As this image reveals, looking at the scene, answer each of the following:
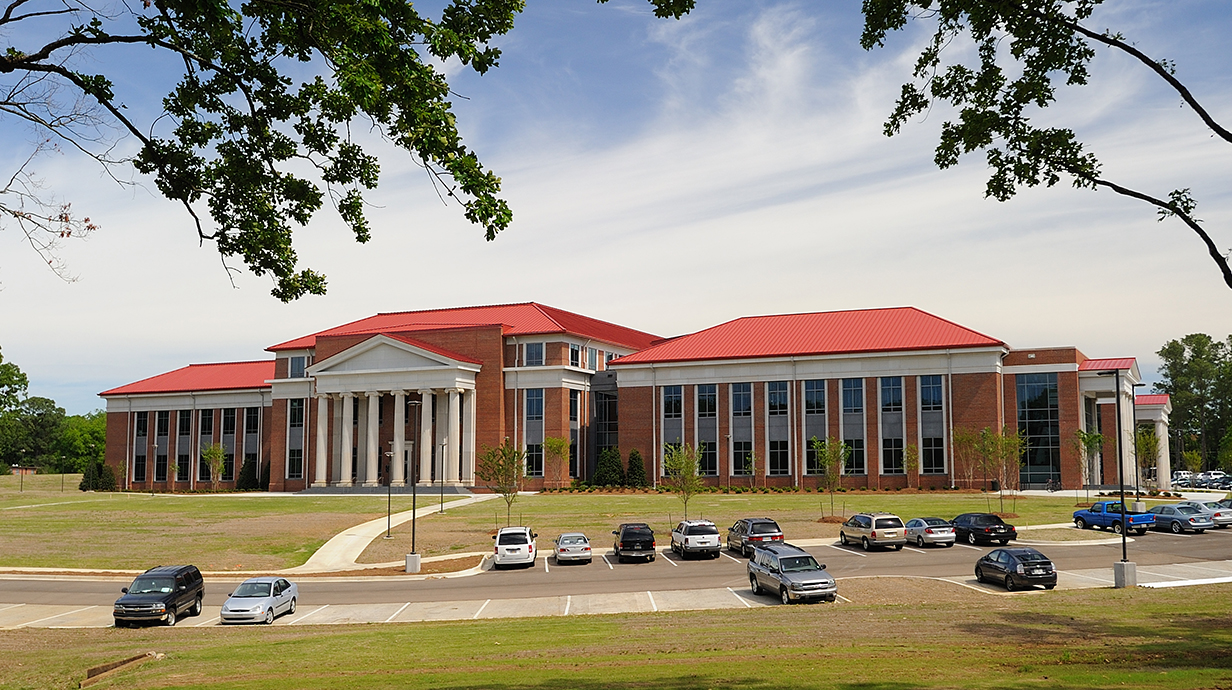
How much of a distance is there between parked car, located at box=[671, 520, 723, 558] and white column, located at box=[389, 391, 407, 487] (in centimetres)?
4560

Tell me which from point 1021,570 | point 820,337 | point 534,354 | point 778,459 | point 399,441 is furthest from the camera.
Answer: point 534,354

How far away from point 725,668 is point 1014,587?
18.0 metres

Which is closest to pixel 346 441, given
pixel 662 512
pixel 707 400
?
pixel 707 400

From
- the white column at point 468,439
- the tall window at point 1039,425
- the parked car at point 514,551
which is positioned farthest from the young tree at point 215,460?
the tall window at point 1039,425

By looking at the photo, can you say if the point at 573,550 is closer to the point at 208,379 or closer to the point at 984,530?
the point at 984,530

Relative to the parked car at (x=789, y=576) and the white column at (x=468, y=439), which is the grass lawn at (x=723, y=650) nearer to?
the parked car at (x=789, y=576)

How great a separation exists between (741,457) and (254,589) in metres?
54.9

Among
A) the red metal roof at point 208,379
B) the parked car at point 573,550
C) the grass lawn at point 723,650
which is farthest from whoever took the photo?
the red metal roof at point 208,379

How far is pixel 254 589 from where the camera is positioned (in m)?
29.1

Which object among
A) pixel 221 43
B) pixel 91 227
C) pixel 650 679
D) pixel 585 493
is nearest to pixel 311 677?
pixel 650 679

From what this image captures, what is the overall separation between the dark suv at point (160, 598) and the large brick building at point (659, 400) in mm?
37831

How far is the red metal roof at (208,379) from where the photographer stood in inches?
3875

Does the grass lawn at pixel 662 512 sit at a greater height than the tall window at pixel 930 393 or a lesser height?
lesser

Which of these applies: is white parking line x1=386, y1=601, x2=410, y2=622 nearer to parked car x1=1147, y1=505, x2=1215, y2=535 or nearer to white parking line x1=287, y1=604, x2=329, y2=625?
white parking line x1=287, y1=604, x2=329, y2=625
